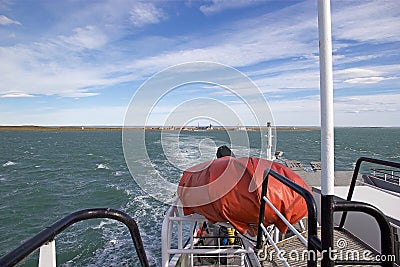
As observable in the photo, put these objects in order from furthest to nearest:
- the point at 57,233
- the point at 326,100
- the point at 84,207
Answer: the point at 84,207, the point at 326,100, the point at 57,233

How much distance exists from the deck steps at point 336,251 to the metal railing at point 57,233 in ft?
6.58

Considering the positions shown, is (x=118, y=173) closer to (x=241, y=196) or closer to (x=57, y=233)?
(x=241, y=196)

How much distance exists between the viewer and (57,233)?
4.15 ft

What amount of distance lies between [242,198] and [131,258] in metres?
7.73

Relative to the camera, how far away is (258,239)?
326 centimetres

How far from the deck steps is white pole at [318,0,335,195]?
180cm

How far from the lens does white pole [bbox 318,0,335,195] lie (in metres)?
1.38

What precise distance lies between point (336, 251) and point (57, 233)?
8.67 feet

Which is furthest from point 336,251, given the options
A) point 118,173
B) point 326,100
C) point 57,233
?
point 118,173

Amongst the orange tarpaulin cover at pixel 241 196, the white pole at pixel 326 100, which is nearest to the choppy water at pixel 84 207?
the orange tarpaulin cover at pixel 241 196

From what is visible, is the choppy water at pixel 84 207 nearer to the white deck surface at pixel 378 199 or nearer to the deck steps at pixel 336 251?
the deck steps at pixel 336 251

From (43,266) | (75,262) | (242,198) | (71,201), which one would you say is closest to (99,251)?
(75,262)

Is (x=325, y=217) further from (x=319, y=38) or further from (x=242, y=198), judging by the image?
(x=242, y=198)

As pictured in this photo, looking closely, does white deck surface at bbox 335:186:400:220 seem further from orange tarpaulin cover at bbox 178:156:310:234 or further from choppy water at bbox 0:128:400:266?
choppy water at bbox 0:128:400:266
